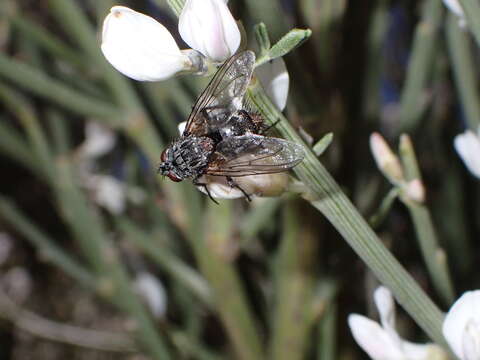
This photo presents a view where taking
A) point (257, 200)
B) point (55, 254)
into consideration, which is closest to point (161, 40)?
point (257, 200)

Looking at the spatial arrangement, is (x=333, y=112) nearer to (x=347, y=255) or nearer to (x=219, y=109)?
(x=347, y=255)

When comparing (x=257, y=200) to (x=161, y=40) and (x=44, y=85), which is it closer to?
A: (x=44, y=85)

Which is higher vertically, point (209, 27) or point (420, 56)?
point (209, 27)

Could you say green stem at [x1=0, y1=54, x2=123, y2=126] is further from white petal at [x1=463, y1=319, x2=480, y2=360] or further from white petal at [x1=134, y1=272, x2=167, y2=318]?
white petal at [x1=463, y1=319, x2=480, y2=360]

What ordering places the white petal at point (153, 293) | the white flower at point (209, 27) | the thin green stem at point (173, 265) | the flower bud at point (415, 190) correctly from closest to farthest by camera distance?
the white flower at point (209, 27)
the flower bud at point (415, 190)
the thin green stem at point (173, 265)
the white petal at point (153, 293)

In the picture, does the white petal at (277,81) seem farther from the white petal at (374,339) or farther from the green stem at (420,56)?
the green stem at (420,56)

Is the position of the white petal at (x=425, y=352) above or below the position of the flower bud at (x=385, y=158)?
below

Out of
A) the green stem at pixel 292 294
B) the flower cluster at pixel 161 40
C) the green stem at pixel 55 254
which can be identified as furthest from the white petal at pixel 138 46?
the green stem at pixel 55 254
